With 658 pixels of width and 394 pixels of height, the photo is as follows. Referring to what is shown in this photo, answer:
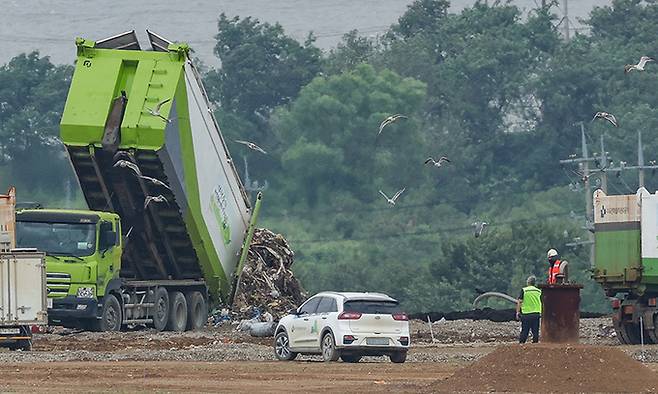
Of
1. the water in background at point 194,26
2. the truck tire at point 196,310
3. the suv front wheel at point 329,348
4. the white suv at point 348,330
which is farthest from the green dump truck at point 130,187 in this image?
the water in background at point 194,26

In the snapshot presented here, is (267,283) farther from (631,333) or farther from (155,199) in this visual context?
(631,333)

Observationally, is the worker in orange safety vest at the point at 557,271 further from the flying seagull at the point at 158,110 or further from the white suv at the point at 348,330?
the flying seagull at the point at 158,110

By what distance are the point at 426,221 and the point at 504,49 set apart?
25.1 metres

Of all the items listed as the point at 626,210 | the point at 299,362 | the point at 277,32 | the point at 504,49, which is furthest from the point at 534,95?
the point at 299,362

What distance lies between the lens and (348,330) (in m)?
37.0

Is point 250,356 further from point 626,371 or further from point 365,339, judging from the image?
point 626,371

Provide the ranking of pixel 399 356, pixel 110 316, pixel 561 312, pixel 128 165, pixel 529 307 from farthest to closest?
pixel 110 316 < pixel 128 165 < pixel 529 307 < pixel 399 356 < pixel 561 312

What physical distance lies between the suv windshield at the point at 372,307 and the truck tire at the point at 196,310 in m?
14.6

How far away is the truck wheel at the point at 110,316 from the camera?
157 ft

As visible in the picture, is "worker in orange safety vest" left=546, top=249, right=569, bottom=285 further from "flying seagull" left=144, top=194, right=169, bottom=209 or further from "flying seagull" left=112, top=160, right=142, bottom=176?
"flying seagull" left=144, top=194, right=169, bottom=209

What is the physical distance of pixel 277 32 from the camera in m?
134

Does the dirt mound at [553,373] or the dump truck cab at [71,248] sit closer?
the dirt mound at [553,373]

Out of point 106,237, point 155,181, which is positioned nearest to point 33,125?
point 106,237

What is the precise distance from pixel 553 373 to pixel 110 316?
2136cm
